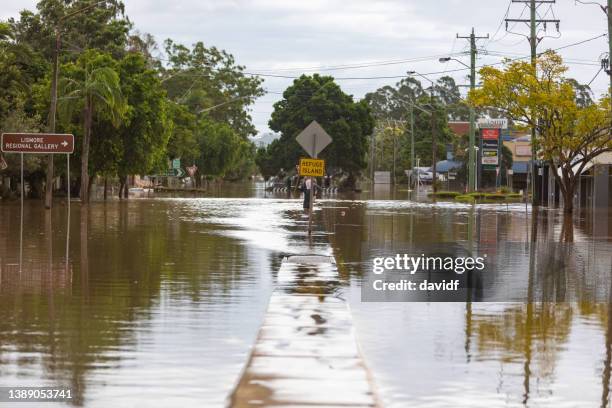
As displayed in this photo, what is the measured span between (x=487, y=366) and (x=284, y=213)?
124 feet

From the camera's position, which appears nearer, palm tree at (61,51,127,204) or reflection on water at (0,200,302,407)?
reflection on water at (0,200,302,407)

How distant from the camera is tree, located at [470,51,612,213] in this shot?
51875 millimetres

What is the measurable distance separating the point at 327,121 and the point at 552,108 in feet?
212

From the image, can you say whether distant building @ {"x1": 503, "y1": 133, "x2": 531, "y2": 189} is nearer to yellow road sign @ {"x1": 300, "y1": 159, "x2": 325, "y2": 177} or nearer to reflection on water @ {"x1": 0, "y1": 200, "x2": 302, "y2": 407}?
yellow road sign @ {"x1": 300, "y1": 159, "x2": 325, "y2": 177}

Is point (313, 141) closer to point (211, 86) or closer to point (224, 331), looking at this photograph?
point (224, 331)

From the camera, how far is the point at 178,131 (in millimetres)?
84750

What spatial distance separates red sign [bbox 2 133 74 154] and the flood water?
11670 millimetres

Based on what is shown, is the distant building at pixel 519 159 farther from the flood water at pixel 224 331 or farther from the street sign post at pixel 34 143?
the flood water at pixel 224 331

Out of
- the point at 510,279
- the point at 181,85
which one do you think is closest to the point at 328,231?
the point at 510,279

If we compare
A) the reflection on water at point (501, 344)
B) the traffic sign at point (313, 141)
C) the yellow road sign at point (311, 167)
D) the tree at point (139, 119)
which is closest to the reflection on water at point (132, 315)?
the reflection on water at point (501, 344)

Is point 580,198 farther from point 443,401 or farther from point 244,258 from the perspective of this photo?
point 443,401

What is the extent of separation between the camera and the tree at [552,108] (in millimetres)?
51875

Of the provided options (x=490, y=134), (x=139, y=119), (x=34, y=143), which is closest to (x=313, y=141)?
(x=34, y=143)

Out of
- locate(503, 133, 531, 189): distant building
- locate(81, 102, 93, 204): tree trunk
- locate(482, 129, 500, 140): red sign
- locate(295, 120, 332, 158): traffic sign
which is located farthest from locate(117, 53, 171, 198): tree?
locate(503, 133, 531, 189): distant building
